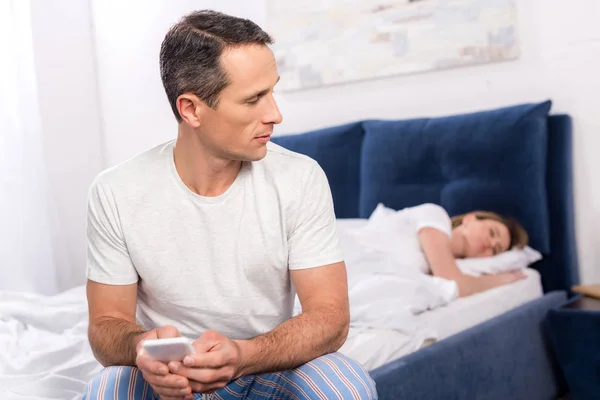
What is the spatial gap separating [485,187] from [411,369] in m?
1.04

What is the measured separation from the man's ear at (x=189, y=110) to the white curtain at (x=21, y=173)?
8.13ft

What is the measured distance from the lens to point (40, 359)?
69.6 inches

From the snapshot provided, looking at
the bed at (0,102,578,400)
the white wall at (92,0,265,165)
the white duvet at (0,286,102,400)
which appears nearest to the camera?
the white duvet at (0,286,102,400)

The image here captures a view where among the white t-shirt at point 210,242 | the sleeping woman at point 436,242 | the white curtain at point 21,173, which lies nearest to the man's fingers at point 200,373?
the white t-shirt at point 210,242

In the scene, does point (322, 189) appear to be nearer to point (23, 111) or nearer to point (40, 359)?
point (40, 359)

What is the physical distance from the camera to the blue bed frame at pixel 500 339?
1827mm

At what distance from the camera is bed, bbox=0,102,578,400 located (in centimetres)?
180

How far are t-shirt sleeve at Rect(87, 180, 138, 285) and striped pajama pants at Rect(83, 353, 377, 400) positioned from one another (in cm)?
20

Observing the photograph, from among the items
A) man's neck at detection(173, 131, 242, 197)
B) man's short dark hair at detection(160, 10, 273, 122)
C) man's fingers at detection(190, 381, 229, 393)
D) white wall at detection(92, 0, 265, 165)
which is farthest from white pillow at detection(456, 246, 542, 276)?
white wall at detection(92, 0, 265, 165)

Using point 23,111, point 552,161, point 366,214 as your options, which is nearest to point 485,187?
point 552,161

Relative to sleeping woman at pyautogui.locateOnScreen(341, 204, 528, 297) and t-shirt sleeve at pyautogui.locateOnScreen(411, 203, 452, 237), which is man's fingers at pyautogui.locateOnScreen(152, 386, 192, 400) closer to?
sleeping woman at pyautogui.locateOnScreen(341, 204, 528, 297)

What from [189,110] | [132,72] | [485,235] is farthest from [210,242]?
[132,72]

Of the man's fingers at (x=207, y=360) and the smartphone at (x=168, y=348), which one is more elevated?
the smartphone at (x=168, y=348)

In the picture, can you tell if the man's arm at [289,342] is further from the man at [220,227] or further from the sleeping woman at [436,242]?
the sleeping woman at [436,242]
